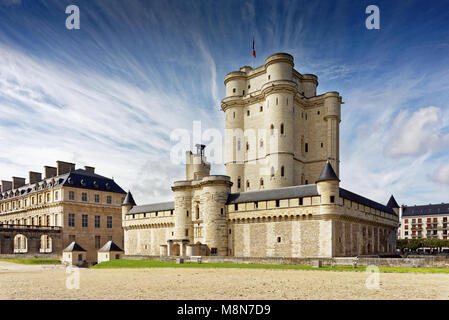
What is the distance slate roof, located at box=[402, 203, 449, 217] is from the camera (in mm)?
90863

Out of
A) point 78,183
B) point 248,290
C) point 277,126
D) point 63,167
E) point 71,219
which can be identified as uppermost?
point 277,126

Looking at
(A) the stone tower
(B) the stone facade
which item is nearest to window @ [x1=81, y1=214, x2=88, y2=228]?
(B) the stone facade

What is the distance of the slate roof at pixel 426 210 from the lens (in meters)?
90.9

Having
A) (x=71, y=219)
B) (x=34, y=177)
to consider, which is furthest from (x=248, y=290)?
(x=34, y=177)

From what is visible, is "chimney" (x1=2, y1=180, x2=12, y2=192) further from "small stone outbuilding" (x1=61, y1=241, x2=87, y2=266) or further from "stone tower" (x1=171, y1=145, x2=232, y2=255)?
"stone tower" (x1=171, y1=145, x2=232, y2=255)

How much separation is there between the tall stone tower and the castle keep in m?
0.14

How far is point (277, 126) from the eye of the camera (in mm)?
46625

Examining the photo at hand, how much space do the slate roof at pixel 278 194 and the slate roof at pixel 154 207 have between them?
10385 millimetres

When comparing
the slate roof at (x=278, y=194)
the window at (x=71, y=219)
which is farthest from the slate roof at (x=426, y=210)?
the window at (x=71, y=219)

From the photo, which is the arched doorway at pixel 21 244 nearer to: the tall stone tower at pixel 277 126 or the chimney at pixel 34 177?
the chimney at pixel 34 177

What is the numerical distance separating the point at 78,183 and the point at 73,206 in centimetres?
372

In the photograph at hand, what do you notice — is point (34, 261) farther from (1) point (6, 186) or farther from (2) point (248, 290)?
(1) point (6, 186)
